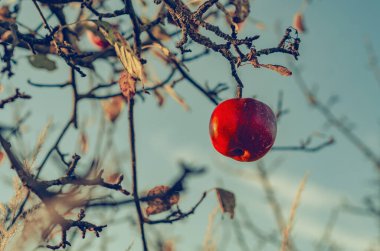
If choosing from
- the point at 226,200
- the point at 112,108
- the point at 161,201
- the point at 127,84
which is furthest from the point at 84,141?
the point at 127,84

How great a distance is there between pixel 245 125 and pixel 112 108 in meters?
1.26

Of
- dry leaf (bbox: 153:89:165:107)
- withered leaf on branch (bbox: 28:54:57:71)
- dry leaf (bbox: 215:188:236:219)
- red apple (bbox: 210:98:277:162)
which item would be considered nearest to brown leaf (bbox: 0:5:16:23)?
withered leaf on branch (bbox: 28:54:57:71)

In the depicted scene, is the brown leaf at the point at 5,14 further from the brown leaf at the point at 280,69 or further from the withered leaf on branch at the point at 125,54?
the brown leaf at the point at 280,69

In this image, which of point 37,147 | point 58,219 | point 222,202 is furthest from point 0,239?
point 222,202

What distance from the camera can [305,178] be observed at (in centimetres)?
217

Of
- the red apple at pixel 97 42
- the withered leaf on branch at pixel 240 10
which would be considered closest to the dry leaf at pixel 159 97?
the red apple at pixel 97 42

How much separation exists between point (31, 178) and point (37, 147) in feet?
0.64

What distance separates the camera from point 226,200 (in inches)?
75.5

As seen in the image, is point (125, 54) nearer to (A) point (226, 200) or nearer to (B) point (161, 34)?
(A) point (226, 200)

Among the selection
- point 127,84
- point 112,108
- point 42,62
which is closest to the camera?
point 127,84

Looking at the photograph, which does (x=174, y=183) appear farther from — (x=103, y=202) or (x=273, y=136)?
(x=273, y=136)

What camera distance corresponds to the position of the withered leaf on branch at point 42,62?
1.75 metres

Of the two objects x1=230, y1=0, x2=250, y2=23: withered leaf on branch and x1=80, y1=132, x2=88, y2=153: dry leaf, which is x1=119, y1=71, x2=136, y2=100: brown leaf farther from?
x1=80, y1=132, x2=88, y2=153: dry leaf

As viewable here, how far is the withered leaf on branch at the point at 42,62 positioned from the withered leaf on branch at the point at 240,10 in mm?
843
